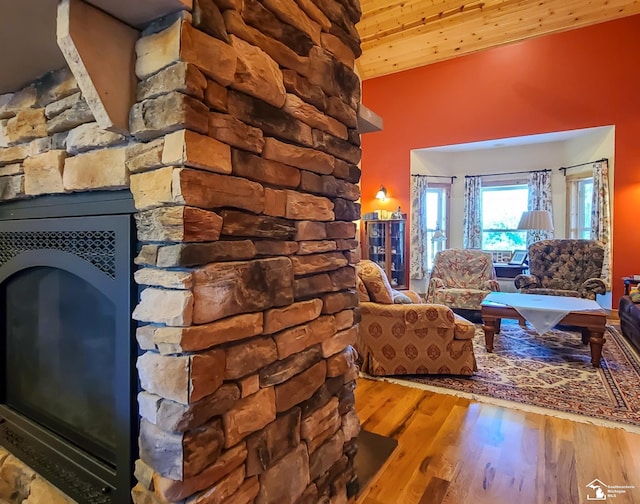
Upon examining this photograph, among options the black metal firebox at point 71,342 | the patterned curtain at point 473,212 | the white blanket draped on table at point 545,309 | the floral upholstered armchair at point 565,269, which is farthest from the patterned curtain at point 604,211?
the black metal firebox at point 71,342

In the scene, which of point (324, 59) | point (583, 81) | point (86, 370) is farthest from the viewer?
point (583, 81)

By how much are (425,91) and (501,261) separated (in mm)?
3372

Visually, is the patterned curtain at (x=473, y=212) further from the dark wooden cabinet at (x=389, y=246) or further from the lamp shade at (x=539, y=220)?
the lamp shade at (x=539, y=220)

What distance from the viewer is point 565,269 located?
529 centimetres

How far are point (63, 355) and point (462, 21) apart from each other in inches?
248

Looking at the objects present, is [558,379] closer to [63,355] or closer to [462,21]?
[63,355]

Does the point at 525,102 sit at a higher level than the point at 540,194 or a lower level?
higher

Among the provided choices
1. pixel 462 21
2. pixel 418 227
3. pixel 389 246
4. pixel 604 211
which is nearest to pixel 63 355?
pixel 389 246

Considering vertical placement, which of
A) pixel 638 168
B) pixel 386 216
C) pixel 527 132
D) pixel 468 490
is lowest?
pixel 468 490

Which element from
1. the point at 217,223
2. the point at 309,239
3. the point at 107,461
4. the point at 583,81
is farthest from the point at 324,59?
the point at 583,81

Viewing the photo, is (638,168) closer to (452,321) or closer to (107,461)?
(452,321)

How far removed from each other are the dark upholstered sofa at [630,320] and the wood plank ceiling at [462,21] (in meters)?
3.94

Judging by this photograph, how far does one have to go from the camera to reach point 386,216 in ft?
22.1

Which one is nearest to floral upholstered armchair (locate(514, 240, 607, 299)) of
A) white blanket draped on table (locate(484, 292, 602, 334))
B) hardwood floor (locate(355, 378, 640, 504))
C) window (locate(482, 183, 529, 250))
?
white blanket draped on table (locate(484, 292, 602, 334))
